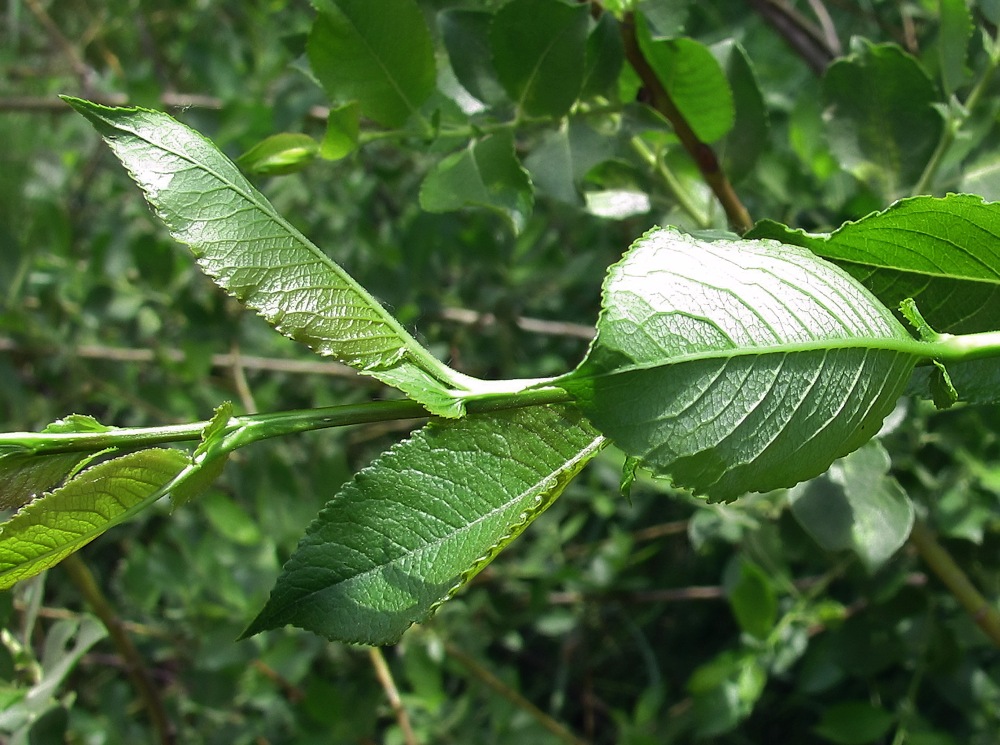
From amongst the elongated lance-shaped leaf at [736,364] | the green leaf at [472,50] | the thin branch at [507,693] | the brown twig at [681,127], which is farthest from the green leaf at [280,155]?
the thin branch at [507,693]

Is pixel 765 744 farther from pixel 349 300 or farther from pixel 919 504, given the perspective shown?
pixel 349 300

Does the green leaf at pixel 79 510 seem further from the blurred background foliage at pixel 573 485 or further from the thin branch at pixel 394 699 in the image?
the thin branch at pixel 394 699

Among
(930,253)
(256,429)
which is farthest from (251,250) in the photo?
(930,253)

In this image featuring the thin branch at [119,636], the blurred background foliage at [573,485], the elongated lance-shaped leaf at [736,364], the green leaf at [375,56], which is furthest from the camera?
the thin branch at [119,636]

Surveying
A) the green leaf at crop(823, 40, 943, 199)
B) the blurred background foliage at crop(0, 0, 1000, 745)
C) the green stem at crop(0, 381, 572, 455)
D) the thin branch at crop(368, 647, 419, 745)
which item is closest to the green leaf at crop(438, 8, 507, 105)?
the blurred background foliage at crop(0, 0, 1000, 745)

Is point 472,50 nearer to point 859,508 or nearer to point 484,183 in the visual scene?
point 484,183

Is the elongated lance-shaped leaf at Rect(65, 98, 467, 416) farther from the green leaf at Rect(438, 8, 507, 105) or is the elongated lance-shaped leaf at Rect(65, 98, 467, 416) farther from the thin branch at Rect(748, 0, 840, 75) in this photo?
the thin branch at Rect(748, 0, 840, 75)

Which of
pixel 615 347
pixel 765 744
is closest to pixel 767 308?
pixel 615 347
